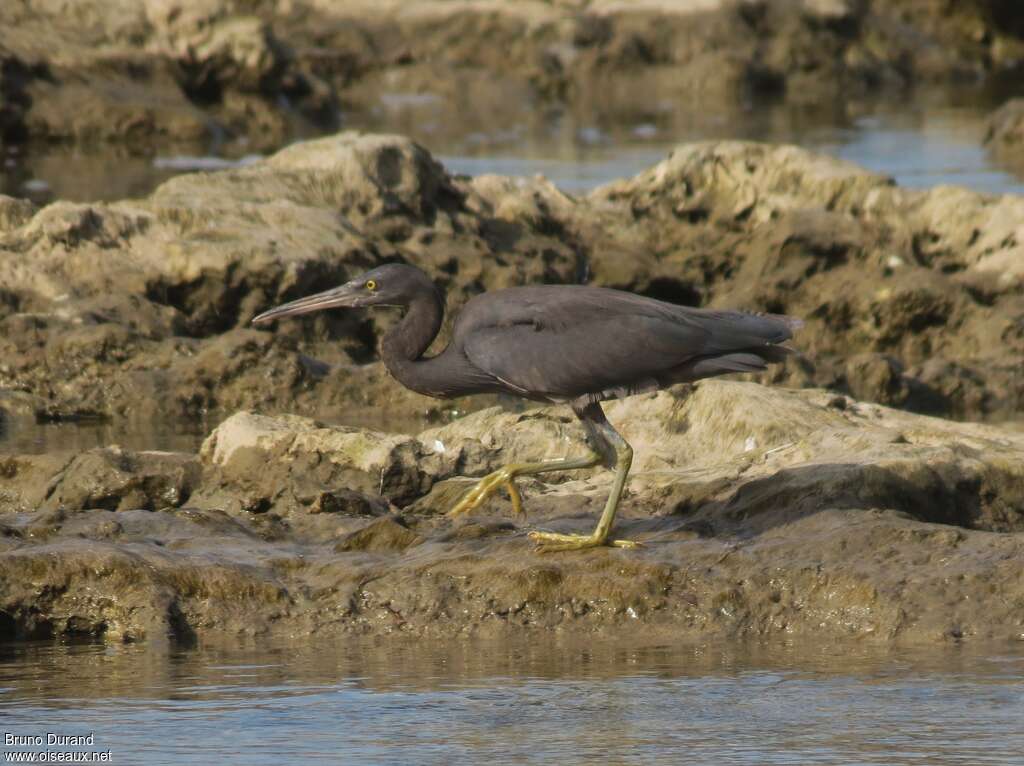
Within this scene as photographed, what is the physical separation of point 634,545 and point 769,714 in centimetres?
159

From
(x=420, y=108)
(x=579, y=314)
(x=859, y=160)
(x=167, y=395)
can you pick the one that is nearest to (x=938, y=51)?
(x=420, y=108)

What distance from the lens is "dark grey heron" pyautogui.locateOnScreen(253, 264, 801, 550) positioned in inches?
310

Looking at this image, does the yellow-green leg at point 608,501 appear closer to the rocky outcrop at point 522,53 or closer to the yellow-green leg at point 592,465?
the yellow-green leg at point 592,465

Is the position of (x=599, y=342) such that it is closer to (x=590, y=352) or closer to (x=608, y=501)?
(x=590, y=352)

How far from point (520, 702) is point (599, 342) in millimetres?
2002

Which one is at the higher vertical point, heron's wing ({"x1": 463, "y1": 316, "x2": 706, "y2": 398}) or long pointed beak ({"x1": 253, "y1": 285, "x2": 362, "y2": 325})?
long pointed beak ({"x1": 253, "y1": 285, "x2": 362, "y2": 325})

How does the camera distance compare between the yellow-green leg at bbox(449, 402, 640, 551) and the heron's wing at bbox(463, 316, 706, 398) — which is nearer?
the yellow-green leg at bbox(449, 402, 640, 551)

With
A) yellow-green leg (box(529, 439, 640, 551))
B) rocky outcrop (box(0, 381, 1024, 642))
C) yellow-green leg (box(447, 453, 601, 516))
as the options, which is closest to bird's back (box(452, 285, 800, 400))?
yellow-green leg (box(447, 453, 601, 516))

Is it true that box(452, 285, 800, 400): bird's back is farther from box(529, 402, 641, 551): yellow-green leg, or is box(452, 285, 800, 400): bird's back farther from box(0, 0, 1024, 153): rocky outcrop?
box(0, 0, 1024, 153): rocky outcrop

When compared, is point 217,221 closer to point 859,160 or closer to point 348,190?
point 348,190

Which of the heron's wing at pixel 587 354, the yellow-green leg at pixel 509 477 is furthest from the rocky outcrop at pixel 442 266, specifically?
the heron's wing at pixel 587 354

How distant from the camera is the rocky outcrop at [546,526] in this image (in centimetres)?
722

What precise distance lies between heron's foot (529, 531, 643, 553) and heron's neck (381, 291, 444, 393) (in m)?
1.07

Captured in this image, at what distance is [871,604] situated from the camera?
7.11 meters
